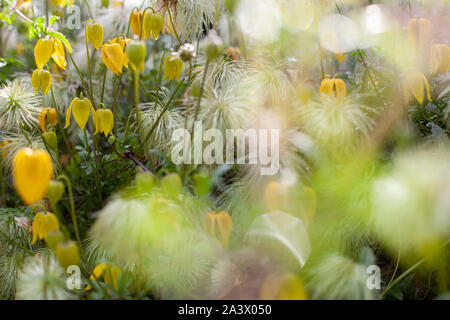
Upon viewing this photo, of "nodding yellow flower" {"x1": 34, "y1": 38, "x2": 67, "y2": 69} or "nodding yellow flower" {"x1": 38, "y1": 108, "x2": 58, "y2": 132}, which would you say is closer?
"nodding yellow flower" {"x1": 34, "y1": 38, "x2": 67, "y2": 69}

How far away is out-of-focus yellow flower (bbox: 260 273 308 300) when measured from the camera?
2.25ft

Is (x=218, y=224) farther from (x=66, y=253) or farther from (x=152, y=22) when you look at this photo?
(x=152, y=22)

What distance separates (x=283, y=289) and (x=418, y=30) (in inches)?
27.2

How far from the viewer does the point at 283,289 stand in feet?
2.25

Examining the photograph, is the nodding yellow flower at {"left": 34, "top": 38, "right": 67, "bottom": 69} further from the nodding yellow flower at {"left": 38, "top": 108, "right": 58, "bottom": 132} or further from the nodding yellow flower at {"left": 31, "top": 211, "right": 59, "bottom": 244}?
the nodding yellow flower at {"left": 31, "top": 211, "right": 59, "bottom": 244}

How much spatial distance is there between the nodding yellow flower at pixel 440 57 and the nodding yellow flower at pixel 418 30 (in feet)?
0.12

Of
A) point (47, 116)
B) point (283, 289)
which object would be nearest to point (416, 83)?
point (283, 289)

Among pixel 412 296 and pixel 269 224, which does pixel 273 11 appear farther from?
pixel 412 296

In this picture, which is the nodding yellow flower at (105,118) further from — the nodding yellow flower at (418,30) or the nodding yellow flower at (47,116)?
the nodding yellow flower at (418,30)

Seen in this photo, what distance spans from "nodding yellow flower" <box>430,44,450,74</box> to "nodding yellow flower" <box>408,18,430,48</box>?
0.04m

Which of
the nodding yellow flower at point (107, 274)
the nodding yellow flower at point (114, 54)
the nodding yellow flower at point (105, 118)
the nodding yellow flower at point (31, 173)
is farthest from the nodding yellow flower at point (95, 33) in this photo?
the nodding yellow flower at point (107, 274)

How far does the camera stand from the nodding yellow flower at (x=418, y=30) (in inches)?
36.6

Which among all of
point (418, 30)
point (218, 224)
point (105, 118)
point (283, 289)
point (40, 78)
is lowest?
point (283, 289)

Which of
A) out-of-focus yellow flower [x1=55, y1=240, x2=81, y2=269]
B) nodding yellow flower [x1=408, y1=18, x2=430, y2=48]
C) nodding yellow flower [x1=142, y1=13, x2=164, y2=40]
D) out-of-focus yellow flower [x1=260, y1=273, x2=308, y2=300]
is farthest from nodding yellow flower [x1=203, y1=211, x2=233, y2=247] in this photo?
nodding yellow flower [x1=408, y1=18, x2=430, y2=48]
